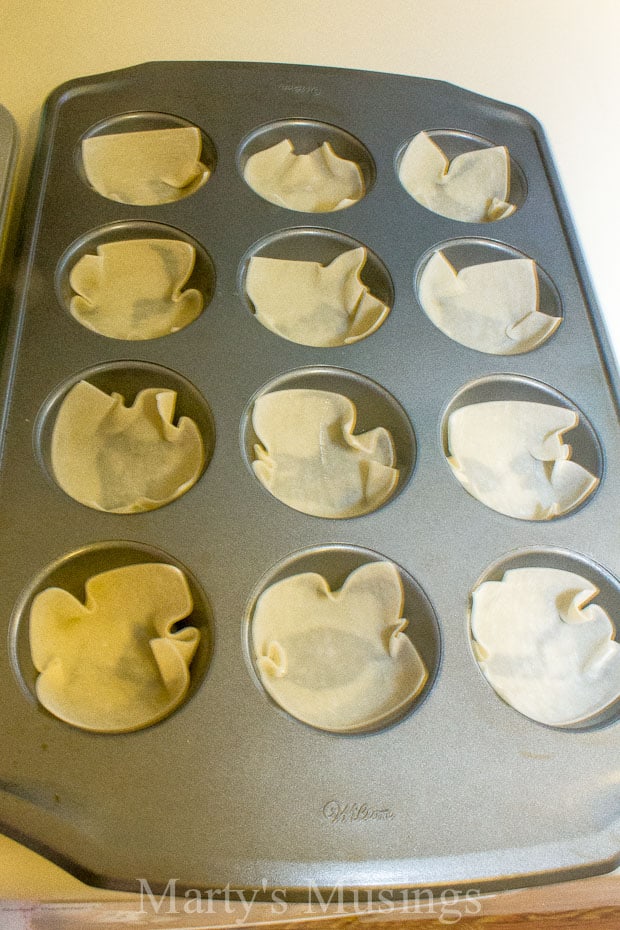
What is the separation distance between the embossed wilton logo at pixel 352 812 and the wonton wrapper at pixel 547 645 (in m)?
0.19

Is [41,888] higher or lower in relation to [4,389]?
lower

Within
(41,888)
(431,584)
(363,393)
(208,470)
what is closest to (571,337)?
(363,393)

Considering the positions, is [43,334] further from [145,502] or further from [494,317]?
[494,317]

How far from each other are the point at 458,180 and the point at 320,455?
61 cm

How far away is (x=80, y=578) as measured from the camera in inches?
30.9

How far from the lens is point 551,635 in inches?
33.2

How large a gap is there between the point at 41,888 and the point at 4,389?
20.4 inches

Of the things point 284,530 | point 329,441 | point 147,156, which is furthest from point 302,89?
point 284,530

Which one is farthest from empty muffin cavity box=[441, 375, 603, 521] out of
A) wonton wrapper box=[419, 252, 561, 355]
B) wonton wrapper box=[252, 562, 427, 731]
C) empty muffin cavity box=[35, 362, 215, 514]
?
empty muffin cavity box=[35, 362, 215, 514]

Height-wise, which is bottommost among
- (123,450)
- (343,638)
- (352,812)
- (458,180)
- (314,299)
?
(352,812)

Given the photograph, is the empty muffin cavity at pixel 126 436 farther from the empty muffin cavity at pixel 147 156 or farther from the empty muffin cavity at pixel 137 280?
the empty muffin cavity at pixel 147 156

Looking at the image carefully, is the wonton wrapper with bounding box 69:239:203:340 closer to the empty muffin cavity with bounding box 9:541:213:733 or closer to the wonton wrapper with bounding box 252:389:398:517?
the wonton wrapper with bounding box 252:389:398:517

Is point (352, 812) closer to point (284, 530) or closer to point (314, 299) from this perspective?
point (284, 530)

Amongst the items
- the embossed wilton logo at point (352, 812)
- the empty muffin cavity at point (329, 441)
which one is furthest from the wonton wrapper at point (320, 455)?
the embossed wilton logo at point (352, 812)
